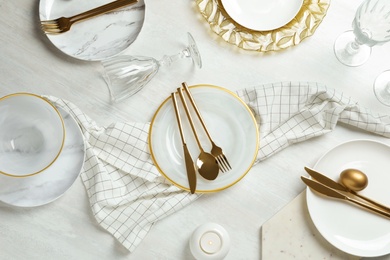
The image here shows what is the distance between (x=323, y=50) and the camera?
1.13 metres

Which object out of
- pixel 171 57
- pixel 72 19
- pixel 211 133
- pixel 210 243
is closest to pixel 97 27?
pixel 72 19

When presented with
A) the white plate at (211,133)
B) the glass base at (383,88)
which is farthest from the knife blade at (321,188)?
the glass base at (383,88)

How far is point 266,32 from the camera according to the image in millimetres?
1121

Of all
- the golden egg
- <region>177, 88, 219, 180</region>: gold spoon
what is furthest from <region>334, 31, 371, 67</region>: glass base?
<region>177, 88, 219, 180</region>: gold spoon

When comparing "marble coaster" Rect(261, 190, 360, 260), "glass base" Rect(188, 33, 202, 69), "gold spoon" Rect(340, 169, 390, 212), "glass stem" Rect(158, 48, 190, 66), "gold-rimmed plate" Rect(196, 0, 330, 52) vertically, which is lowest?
"marble coaster" Rect(261, 190, 360, 260)

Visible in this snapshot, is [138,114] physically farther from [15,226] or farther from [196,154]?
[15,226]

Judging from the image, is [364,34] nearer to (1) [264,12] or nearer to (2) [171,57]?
(1) [264,12]

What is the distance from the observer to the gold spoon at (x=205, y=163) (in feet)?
3.48

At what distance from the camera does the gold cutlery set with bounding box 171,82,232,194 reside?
3.48 ft

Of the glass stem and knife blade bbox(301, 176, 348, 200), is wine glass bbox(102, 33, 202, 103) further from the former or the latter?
knife blade bbox(301, 176, 348, 200)

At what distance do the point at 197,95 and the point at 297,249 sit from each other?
35 cm

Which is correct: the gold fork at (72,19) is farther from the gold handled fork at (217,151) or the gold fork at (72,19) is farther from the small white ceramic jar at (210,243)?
the small white ceramic jar at (210,243)

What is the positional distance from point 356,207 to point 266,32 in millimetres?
379

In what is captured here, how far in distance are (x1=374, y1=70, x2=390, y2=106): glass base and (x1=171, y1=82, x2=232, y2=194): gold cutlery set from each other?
33cm
